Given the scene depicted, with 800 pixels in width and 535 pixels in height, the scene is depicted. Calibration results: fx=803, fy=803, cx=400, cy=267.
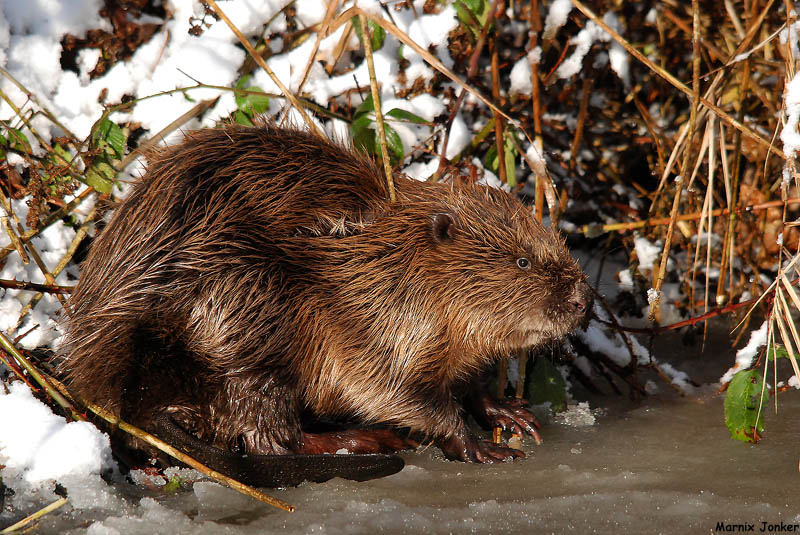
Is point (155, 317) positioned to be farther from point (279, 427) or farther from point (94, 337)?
point (279, 427)

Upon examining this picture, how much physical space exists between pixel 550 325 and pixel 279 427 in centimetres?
77

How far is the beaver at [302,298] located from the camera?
2.02 m

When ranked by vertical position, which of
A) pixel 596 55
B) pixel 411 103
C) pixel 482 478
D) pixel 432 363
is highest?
pixel 596 55

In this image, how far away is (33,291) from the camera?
2514mm

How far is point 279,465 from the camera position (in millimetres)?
1971

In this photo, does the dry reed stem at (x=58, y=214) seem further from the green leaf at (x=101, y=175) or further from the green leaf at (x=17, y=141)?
the green leaf at (x=17, y=141)

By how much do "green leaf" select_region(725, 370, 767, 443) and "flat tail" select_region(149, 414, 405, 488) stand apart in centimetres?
87

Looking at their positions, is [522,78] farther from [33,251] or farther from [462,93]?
[33,251]

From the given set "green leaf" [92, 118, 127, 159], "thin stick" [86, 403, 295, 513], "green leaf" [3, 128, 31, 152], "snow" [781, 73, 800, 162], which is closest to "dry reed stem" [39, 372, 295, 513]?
"thin stick" [86, 403, 295, 513]

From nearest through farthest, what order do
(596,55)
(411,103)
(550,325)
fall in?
(550,325)
(411,103)
(596,55)

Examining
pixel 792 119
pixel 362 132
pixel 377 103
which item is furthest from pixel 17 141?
pixel 792 119

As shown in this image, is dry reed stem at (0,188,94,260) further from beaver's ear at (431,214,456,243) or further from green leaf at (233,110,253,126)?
beaver's ear at (431,214,456,243)

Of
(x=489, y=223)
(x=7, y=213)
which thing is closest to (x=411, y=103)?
(x=489, y=223)

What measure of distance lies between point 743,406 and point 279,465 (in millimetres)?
1164
